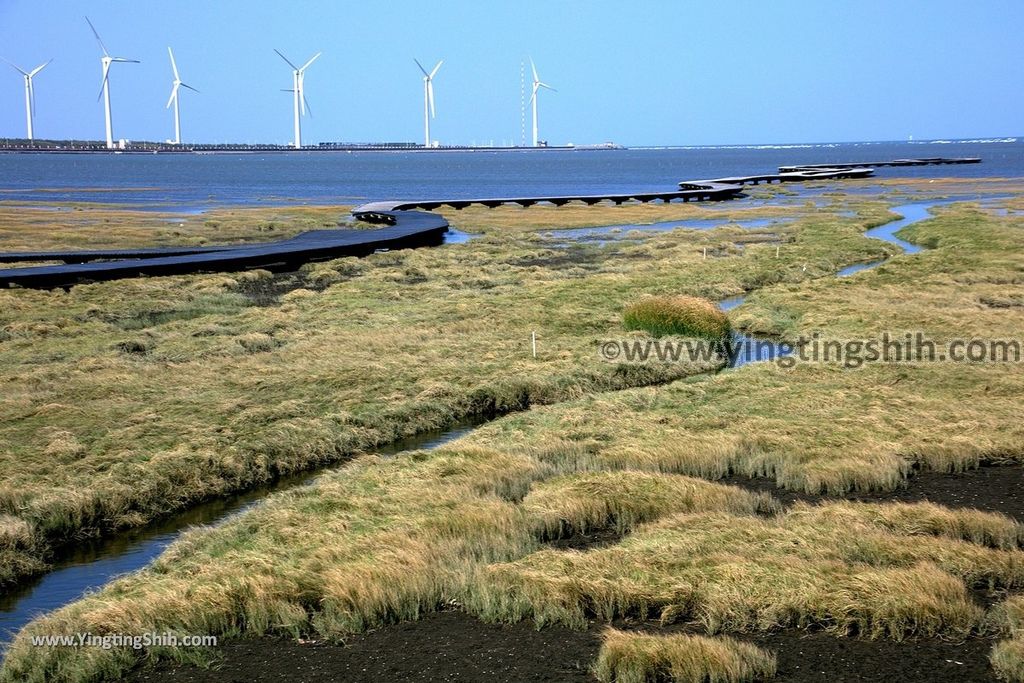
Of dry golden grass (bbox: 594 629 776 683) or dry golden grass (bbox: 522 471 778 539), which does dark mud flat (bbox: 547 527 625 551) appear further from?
dry golden grass (bbox: 594 629 776 683)

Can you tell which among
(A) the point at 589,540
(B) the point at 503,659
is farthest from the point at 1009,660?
(A) the point at 589,540

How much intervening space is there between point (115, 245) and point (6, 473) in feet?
128

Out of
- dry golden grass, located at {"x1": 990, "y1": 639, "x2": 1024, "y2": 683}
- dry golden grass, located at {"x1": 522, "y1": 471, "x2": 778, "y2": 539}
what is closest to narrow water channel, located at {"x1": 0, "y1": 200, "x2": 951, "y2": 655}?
dry golden grass, located at {"x1": 522, "y1": 471, "x2": 778, "y2": 539}

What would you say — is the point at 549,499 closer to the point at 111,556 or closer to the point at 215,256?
the point at 111,556

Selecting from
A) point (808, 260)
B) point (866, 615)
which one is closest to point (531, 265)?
point (808, 260)

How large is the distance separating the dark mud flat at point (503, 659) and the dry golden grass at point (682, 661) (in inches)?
8.0

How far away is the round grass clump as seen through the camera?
28.4 m

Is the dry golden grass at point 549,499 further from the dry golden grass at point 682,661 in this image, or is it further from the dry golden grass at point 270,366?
the dry golden grass at point 682,661

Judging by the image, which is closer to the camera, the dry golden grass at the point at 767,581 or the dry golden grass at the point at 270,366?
the dry golden grass at the point at 767,581

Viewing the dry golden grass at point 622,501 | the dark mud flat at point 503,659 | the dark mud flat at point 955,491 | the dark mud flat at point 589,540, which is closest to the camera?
the dark mud flat at point 503,659

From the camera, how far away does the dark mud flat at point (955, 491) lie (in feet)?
48.2

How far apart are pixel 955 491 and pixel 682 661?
24.2ft

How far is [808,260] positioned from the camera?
146ft

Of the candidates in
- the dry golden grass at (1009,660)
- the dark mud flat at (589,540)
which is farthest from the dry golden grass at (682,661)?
the dark mud flat at (589,540)
